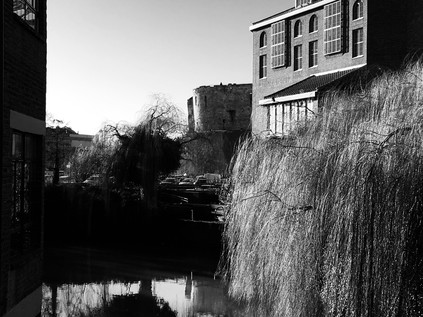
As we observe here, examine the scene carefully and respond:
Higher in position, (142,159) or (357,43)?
(357,43)

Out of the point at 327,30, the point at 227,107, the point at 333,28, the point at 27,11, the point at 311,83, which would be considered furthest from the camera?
the point at 227,107

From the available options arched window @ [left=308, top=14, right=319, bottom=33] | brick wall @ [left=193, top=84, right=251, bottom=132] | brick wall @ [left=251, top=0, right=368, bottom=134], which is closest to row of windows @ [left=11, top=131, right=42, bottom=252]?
brick wall @ [left=251, top=0, right=368, bottom=134]

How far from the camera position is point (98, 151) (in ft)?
81.7

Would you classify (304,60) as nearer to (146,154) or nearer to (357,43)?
(357,43)

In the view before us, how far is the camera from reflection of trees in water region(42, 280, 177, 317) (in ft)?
43.0

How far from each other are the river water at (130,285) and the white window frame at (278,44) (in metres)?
15.2

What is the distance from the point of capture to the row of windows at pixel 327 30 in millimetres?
29203

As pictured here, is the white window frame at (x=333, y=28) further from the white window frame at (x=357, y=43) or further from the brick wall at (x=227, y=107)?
the brick wall at (x=227, y=107)

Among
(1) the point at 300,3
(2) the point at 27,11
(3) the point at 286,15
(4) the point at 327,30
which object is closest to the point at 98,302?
(2) the point at 27,11

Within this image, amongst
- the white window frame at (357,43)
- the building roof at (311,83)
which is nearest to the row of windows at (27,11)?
the building roof at (311,83)

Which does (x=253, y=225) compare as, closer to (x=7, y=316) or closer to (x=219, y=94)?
(x=7, y=316)

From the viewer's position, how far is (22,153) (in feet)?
27.3

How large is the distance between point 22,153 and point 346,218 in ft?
15.0

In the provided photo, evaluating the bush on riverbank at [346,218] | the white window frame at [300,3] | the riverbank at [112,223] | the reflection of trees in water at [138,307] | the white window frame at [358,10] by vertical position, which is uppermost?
the white window frame at [300,3]
